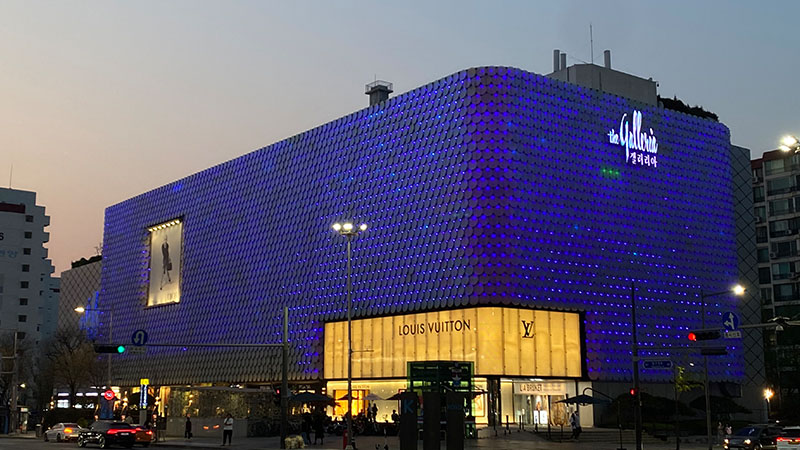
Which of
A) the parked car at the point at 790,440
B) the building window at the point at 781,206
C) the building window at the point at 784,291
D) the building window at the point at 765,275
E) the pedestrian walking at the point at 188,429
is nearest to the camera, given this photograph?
the parked car at the point at 790,440

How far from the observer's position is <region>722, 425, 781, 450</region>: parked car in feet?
158

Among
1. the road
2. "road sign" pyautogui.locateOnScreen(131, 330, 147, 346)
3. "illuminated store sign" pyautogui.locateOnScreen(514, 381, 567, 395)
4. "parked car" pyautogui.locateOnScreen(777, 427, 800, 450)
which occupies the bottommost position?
the road

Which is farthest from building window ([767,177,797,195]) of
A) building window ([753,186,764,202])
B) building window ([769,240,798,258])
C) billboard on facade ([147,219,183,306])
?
billboard on facade ([147,219,183,306])

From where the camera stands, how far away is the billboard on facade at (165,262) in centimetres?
10725

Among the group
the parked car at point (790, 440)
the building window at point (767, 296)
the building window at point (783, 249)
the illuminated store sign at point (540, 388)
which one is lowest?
the parked car at point (790, 440)

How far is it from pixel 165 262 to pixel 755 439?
256 feet

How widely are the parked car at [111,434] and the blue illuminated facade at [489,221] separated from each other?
25.8 meters

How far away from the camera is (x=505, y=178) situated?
6956 centimetres

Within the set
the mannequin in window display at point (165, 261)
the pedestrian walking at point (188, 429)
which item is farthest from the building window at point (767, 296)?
the pedestrian walking at point (188, 429)

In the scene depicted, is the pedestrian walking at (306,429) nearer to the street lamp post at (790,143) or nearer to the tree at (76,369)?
the street lamp post at (790,143)

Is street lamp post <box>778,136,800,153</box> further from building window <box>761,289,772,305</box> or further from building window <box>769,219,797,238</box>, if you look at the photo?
building window <box>761,289,772,305</box>

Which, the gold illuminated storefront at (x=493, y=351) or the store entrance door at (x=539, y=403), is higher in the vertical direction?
the gold illuminated storefront at (x=493, y=351)

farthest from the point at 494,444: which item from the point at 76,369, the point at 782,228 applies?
the point at 782,228

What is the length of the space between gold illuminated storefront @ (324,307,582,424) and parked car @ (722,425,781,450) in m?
20.3
